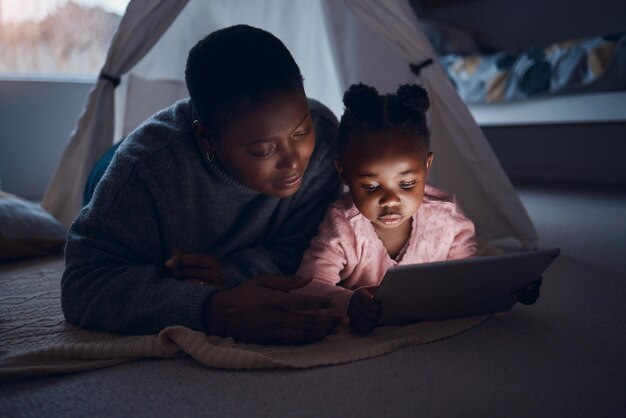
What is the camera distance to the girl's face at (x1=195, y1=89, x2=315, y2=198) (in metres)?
0.98

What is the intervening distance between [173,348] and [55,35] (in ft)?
8.15

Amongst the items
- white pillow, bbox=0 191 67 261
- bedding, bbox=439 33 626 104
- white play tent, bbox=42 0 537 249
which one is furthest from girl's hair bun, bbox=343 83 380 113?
bedding, bbox=439 33 626 104

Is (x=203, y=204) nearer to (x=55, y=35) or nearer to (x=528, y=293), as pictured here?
(x=528, y=293)

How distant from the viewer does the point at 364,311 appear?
0.97 metres

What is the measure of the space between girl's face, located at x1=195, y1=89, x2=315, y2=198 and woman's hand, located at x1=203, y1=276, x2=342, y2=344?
212mm

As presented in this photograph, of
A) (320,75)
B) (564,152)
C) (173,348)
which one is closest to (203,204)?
(173,348)

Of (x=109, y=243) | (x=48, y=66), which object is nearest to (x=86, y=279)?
(x=109, y=243)

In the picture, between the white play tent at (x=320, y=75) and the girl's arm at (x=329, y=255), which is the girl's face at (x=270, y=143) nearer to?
the girl's arm at (x=329, y=255)

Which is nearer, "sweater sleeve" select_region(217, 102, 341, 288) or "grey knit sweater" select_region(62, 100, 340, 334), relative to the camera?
"grey knit sweater" select_region(62, 100, 340, 334)

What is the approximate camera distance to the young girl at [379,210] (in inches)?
43.1

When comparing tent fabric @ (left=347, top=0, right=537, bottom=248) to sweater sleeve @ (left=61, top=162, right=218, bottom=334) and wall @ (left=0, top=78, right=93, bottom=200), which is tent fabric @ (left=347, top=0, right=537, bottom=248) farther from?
wall @ (left=0, top=78, right=93, bottom=200)

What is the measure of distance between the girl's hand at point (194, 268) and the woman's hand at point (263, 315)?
109 millimetres

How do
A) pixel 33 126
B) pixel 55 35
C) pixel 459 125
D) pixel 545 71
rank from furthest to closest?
pixel 55 35 → pixel 33 126 → pixel 545 71 → pixel 459 125

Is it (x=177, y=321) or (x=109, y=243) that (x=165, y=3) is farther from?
(x=177, y=321)
